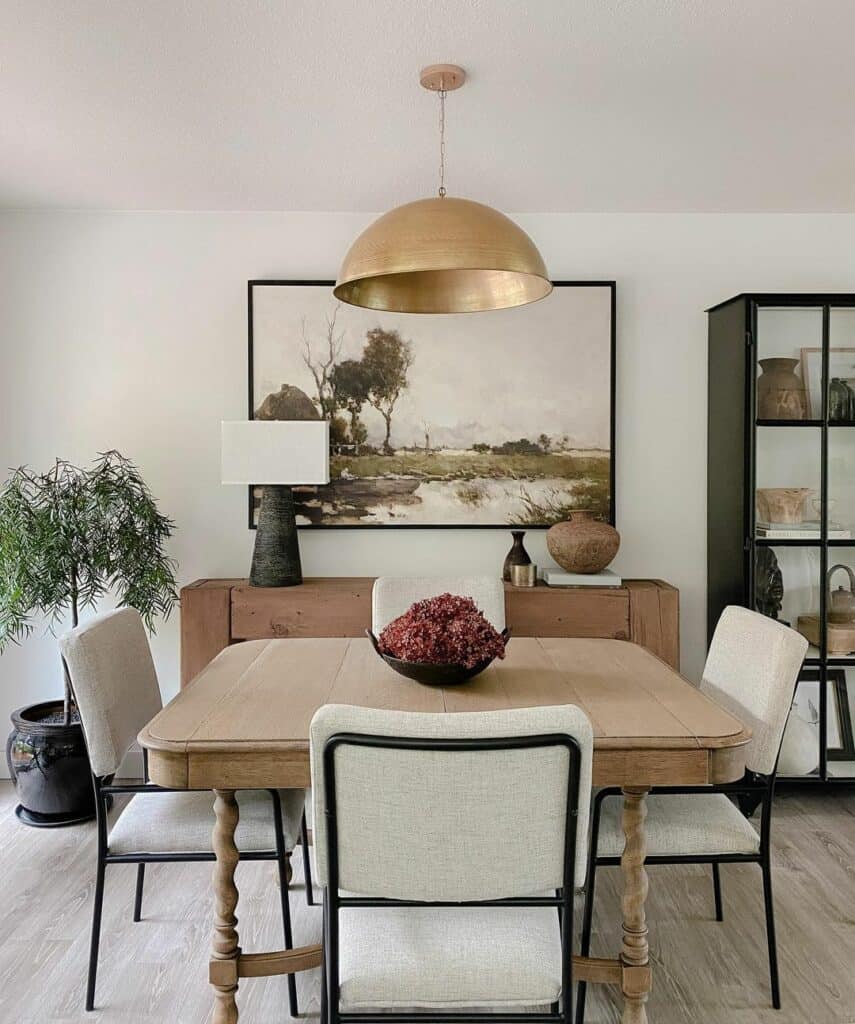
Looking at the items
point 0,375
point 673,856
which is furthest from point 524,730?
point 0,375

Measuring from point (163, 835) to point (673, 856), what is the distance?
4.06ft

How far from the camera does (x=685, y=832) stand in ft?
7.03

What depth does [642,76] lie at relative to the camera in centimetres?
248

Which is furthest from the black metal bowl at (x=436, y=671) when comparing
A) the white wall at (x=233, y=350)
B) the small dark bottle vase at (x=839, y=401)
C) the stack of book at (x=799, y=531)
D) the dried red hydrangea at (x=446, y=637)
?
the small dark bottle vase at (x=839, y=401)

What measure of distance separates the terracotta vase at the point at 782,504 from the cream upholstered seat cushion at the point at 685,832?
1.59m

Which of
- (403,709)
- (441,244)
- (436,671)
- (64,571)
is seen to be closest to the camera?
(441,244)

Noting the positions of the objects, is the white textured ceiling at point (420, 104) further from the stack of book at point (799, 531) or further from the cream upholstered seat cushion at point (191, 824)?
the cream upholstered seat cushion at point (191, 824)

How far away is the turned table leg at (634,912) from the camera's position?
1.94 metres

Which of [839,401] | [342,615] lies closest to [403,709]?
[342,615]

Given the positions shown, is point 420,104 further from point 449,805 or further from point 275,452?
point 449,805

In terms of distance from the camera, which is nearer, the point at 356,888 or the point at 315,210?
the point at 356,888

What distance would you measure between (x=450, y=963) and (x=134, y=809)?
41.5 inches

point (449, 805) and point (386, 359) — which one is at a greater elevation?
point (386, 359)

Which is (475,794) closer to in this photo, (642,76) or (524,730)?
(524,730)
